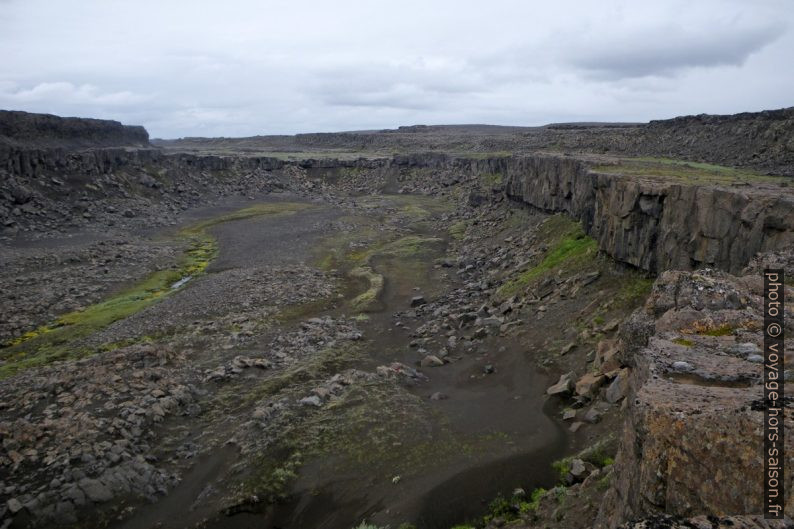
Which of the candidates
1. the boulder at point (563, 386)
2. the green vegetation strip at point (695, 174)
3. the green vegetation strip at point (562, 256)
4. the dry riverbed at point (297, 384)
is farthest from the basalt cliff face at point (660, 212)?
the boulder at point (563, 386)

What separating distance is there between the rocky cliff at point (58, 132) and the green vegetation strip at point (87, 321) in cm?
3823

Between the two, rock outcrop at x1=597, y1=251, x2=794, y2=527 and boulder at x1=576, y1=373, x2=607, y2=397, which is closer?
rock outcrop at x1=597, y1=251, x2=794, y2=527

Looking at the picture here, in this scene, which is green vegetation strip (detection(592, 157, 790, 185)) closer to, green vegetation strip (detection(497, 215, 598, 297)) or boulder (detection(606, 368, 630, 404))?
green vegetation strip (detection(497, 215, 598, 297))

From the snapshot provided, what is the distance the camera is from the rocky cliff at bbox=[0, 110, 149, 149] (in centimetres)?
8112

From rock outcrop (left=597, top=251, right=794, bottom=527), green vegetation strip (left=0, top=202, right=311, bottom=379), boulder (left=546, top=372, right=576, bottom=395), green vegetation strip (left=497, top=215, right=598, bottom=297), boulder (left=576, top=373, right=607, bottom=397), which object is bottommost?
green vegetation strip (left=0, top=202, right=311, bottom=379)

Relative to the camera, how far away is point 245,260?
47.9 m

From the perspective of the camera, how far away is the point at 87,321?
32688mm

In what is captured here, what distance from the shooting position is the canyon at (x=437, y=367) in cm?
930

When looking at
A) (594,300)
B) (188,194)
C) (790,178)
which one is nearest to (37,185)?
(188,194)

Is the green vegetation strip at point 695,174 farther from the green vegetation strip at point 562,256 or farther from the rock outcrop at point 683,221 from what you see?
the green vegetation strip at point 562,256

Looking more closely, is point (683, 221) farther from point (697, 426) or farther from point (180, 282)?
point (180, 282)

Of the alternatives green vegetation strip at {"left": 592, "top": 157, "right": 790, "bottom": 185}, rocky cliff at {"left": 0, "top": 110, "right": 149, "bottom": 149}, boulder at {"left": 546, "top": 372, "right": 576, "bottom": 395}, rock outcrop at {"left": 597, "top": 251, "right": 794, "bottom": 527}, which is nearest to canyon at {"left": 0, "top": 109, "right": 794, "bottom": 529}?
rock outcrop at {"left": 597, "top": 251, "right": 794, "bottom": 527}

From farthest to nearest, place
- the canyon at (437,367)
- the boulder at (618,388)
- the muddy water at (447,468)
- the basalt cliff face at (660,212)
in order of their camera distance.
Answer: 1. the basalt cliff face at (660,212)
2. the boulder at (618,388)
3. the muddy water at (447,468)
4. the canyon at (437,367)

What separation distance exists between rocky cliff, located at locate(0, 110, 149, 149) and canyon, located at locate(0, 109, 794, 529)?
41665 mm
